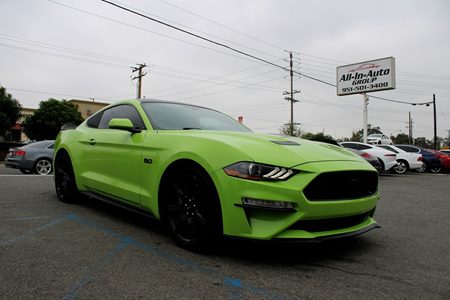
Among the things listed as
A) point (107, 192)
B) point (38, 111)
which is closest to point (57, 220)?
point (107, 192)

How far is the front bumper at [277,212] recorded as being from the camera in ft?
9.16

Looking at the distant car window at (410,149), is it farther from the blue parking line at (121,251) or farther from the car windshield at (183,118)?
the blue parking line at (121,251)

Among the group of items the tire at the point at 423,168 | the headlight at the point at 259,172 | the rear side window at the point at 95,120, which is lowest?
the tire at the point at 423,168

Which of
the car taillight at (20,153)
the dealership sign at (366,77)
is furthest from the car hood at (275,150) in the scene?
the dealership sign at (366,77)

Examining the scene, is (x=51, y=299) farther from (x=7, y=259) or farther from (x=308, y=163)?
(x=308, y=163)

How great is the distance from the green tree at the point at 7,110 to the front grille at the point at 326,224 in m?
36.4

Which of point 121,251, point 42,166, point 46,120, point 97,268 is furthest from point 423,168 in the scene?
point 46,120

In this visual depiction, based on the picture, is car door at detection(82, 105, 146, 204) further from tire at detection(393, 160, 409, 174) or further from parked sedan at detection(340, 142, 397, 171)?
tire at detection(393, 160, 409, 174)

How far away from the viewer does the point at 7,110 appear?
111ft

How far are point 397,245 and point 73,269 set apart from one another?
3.07 m

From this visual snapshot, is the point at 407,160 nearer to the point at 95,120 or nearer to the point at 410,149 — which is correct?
the point at 410,149

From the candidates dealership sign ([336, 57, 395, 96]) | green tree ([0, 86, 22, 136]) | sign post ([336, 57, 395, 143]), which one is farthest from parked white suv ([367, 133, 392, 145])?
green tree ([0, 86, 22, 136])

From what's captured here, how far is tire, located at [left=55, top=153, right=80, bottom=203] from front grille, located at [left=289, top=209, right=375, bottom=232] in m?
3.58

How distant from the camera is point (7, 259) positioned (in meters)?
2.98
